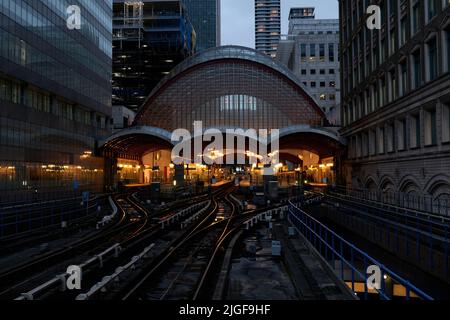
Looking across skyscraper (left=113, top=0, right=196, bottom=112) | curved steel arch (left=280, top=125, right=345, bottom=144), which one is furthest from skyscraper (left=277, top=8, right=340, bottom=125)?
curved steel arch (left=280, top=125, right=345, bottom=144)

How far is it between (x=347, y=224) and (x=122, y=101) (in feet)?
338

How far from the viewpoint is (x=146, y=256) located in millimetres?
16734

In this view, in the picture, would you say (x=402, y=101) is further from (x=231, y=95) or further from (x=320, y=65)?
(x=320, y=65)

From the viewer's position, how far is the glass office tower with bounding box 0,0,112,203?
3703 centimetres

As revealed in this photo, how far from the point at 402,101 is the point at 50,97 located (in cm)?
3798

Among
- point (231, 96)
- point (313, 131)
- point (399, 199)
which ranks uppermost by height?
point (231, 96)

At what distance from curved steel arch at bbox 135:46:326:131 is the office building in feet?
138

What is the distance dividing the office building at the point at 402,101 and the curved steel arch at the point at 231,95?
4209cm

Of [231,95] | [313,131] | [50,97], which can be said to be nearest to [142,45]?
[231,95]

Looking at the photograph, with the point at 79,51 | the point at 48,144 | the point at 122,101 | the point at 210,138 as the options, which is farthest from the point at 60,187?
the point at 122,101

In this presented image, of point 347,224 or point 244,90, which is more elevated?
point 244,90

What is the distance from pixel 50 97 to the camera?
45938mm

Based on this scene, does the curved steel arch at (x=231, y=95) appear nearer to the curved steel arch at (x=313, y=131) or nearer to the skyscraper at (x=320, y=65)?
the skyscraper at (x=320, y=65)

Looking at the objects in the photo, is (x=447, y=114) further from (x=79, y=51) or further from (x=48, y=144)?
(x=79, y=51)
